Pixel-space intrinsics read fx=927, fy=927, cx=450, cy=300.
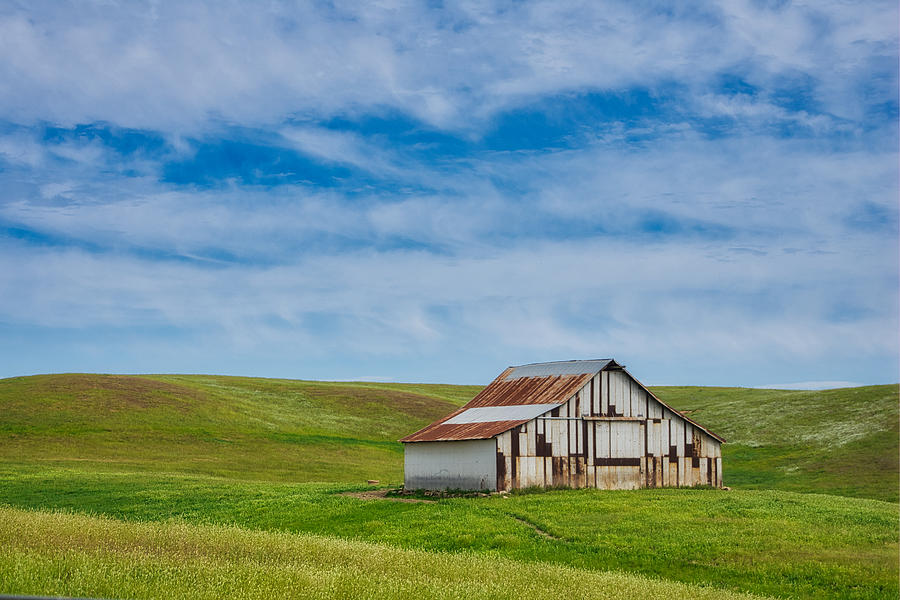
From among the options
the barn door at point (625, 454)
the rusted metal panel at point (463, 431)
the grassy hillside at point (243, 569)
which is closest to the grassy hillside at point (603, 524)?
the barn door at point (625, 454)

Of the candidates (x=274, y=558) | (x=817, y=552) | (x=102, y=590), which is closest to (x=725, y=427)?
(x=817, y=552)

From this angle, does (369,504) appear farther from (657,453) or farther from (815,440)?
(815,440)

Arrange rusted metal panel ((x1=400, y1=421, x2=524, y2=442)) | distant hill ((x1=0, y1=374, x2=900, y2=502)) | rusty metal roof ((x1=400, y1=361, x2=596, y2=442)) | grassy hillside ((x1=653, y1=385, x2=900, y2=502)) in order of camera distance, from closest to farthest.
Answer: rusted metal panel ((x1=400, y1=421, x2=524, y2=442))
rusty metal roof ((x1=400, y1=361, x2=596, y2=442))
grassy hillside ((x1=653, y1=385, x2=900, y2=502))
distant hill ((x1=0, y1=374, x2=900, y2=502))

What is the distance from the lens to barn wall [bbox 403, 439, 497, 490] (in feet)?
138

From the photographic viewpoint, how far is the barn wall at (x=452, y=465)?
1651 inches

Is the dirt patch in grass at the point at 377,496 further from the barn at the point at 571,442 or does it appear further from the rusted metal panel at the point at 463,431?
the rusted metal panel at the point at 463,431

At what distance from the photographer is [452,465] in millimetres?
44625

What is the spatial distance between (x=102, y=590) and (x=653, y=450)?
122 feet

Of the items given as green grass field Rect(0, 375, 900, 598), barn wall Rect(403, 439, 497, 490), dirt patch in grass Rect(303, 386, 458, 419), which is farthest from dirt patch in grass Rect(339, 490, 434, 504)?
dirt patch in grass Rect(303, 386, 458, 419)

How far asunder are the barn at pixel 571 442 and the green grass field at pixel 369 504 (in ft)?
8.52

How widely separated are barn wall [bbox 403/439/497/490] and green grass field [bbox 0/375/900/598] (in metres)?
3.02

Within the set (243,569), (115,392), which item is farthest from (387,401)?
(243,569)

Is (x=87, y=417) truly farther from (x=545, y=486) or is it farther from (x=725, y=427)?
(x=725, y=427)

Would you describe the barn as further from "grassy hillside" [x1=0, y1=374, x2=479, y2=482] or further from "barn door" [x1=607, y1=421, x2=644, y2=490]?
"grassy hillside" [x1=0, y1=374, x2=479, y2=482]
